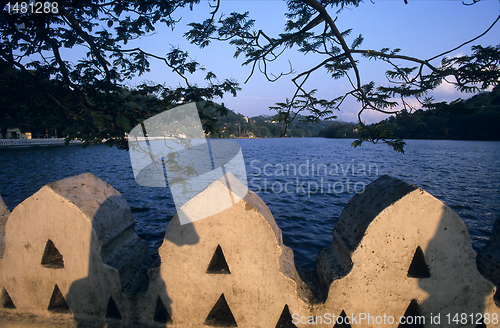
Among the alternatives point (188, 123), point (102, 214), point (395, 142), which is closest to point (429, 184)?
point (395, 142)

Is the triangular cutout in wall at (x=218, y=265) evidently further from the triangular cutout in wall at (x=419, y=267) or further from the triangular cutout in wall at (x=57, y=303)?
the triangular cutout in wall at (x=419, y=267)

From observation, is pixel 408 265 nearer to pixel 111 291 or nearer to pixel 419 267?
pixel 419 267

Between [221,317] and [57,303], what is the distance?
197 centimetres

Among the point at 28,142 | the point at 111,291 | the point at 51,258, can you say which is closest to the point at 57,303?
the point at 51,258

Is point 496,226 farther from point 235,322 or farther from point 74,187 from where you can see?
point 74,187

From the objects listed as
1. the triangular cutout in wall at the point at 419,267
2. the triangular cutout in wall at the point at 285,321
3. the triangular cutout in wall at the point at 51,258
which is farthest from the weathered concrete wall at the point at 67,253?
the triangular cutout in wall at the point at 419,267

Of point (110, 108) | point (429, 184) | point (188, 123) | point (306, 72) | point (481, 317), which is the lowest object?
point (429, 184)

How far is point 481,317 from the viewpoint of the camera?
241 centimetres

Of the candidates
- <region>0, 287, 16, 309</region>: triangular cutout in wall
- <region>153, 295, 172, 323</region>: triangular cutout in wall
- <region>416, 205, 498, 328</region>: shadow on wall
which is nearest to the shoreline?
<region>0, 287, 16, 309</region>: triangular cutout in wall

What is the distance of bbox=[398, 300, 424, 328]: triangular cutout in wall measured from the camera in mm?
2479

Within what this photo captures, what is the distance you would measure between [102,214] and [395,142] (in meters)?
4.04

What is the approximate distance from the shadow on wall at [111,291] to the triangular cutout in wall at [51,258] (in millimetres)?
315

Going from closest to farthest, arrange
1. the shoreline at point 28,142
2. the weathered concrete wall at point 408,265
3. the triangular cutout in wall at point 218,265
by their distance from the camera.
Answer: the weathered concrete wall at point 408,265
the triangular cutout in wall at point 218,265
the shoreline at point 28,142

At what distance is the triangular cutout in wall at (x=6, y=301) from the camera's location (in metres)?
2.95
